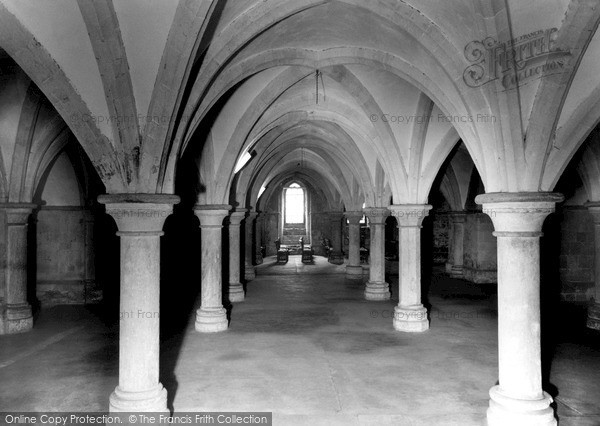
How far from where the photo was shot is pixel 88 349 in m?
7.78

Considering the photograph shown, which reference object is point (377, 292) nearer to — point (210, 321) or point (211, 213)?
point (210, 321)

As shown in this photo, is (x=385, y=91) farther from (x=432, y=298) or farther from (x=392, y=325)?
(x=432, y=298)

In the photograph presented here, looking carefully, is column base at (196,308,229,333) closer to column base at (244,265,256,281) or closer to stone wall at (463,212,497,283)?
column base at (244,265,256,281)

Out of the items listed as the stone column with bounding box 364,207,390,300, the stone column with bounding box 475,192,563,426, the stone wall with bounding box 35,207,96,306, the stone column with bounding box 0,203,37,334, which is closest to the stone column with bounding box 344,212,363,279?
the stone column with bounding box 364,207,390,300

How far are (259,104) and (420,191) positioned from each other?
10.7 feet

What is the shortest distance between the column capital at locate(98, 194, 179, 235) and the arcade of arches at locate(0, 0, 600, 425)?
2 cm

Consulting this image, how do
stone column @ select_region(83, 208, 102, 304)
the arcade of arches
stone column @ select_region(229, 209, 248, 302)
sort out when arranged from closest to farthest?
the arcade of arches < stone column @ select_region(83, 208, 102, 304) < stone column @ select_region(229, 209, 248, 302)

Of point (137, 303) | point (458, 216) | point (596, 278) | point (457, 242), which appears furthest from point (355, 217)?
point (137, 303)

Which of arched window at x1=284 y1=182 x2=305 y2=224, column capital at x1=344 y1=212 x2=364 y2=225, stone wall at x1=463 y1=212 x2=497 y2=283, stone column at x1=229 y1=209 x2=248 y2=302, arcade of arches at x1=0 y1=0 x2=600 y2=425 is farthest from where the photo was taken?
arched window at x1=284 y1=182 x2=305 y2=224

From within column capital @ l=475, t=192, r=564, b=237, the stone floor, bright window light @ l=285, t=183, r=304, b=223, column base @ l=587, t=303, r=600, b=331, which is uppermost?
bright window light @ l=285, t=183, r=304, b=223

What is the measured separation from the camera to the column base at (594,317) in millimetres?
9289

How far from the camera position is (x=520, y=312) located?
479cm

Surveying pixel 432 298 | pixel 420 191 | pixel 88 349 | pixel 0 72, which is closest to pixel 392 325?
pixel 420 191

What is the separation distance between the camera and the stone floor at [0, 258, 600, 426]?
214 inches
